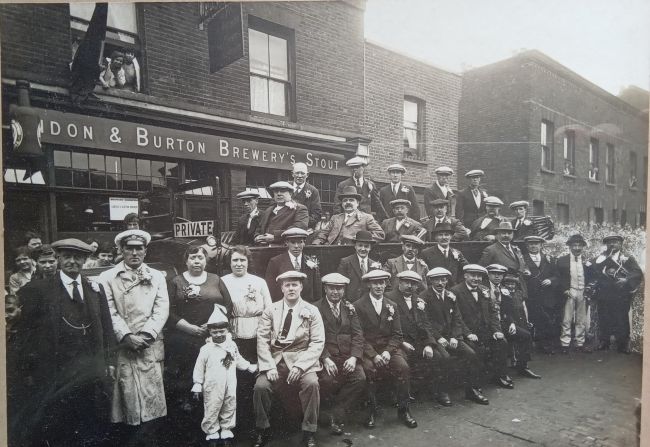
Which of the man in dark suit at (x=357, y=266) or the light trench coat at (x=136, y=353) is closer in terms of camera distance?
the light trench coat at (x=136, y=353)

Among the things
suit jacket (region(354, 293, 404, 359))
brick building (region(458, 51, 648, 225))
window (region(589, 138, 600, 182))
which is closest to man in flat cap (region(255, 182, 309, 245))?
suit jacket (region(354, 293, 404, 359))

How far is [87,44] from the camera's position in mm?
3893

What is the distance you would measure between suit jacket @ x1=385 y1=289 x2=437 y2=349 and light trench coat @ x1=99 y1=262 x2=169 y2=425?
236 cm

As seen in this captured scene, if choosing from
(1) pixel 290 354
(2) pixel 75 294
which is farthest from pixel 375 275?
(2) pixel 75 294

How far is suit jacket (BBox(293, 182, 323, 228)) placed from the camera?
4.94 m

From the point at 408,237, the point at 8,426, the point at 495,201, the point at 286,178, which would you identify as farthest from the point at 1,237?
the point at 495,201

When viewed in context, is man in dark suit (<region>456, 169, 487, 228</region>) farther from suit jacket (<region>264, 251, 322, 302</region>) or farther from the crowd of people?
suit jacket (<region>264, 251, 322, 302</region>)

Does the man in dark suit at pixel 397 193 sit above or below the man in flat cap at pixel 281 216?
above

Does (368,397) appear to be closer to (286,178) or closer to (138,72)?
(286,178)

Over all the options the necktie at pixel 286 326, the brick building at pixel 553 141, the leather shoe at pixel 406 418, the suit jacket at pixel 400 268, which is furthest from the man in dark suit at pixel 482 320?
the necktie at pixel 286 326

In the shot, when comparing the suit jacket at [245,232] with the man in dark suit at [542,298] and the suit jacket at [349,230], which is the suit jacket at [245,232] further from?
the man in dark suit at [542,298]

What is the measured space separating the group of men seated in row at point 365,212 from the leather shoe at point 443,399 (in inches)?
74.3

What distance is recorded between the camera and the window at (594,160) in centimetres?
524

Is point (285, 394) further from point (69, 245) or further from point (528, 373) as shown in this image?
point (528, 373)
